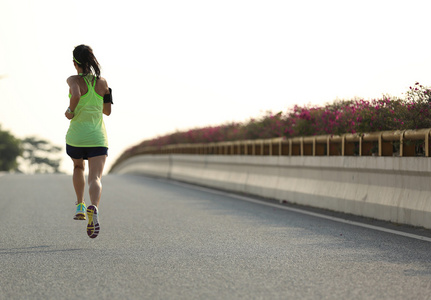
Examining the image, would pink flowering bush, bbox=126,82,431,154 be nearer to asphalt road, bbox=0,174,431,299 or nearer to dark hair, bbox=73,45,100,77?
asphalt road, bbox=0,174,431,299

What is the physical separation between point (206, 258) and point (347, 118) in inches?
264

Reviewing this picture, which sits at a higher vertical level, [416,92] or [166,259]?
[416,92]

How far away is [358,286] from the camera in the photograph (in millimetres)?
5941

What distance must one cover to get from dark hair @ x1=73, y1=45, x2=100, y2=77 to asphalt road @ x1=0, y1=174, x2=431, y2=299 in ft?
6.76

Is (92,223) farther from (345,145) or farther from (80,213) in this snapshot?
(345,145)

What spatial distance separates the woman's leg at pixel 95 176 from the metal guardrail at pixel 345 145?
430 centimetres

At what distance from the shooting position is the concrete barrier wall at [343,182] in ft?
32.8

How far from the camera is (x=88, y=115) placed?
860 centimetres

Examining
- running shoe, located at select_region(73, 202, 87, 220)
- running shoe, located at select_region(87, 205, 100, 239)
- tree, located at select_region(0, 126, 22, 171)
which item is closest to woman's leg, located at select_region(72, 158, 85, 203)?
running shoe, located at select_region(73, 202, 87, 220)

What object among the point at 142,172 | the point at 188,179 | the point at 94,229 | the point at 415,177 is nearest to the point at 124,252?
the point at 94,229

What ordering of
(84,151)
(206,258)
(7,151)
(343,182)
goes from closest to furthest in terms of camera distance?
(206,258), (84,151), (343,182), (7,151)

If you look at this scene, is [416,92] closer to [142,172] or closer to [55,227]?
[55,227]

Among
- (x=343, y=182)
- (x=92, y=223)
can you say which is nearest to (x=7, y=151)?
(x=343, y=182)

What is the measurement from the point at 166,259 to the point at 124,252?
0.71 m
